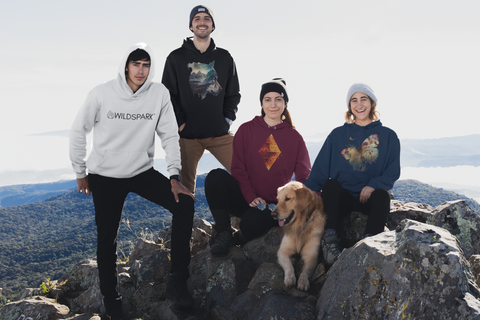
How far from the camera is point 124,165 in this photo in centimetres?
444

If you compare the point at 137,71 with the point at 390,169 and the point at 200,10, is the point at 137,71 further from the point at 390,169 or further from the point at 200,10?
the point at 390,169

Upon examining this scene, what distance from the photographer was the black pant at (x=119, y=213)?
4355 millimetres

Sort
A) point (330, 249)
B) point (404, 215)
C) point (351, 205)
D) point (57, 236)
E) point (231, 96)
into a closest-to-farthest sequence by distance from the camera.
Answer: point (330, 249) < point (351, 205) < point (404, 215) < point (231, 96) < point (57, 236)

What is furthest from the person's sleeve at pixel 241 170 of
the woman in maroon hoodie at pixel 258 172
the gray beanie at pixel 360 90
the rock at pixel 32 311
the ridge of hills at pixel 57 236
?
the ridge of hills at pixel 57 236

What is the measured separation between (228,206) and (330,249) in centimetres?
161

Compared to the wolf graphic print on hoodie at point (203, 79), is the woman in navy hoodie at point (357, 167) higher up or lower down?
lower down

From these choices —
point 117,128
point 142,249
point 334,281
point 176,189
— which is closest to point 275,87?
point 176,189

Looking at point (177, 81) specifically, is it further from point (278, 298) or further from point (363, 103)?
point (278, 298)

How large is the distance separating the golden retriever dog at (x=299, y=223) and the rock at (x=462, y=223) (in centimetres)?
255

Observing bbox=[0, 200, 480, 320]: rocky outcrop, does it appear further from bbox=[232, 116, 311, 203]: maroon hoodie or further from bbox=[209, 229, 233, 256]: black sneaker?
bbox=[232, 116, 311, 203]: maroon hoodie

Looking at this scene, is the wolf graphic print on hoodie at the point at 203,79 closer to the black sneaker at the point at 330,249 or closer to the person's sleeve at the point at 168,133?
the person's sleeve at the point at 168,133

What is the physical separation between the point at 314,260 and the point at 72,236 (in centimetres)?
17633

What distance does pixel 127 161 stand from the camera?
445 centimetres

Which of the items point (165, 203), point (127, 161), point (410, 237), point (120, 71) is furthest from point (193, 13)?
point (410, 237)
